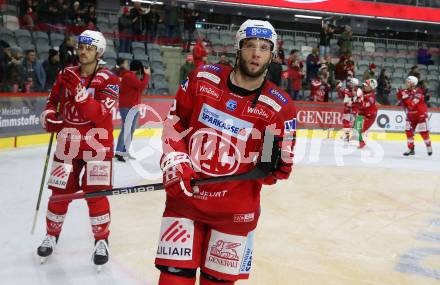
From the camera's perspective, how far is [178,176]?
8.00ft

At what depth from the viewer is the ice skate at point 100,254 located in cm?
388

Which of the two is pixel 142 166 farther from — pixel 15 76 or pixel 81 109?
pixel 81 109

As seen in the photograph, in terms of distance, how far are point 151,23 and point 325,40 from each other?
6.92 m

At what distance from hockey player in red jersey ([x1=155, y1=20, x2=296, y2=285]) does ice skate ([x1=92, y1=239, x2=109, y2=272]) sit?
148cm

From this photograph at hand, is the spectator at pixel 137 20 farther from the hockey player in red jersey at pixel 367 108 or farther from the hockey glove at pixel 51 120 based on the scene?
the hockey glove at pixel 51 120

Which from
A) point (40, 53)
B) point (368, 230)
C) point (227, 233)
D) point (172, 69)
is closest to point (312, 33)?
point (172, 69)

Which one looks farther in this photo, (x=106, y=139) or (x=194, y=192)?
(x=106, y=139)

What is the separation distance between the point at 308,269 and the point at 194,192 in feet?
6.35

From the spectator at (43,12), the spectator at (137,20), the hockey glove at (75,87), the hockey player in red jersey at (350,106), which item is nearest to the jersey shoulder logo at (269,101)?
the hockey glove at (75,87)

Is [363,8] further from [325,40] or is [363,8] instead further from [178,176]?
[178,176]

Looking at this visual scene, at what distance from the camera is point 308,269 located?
4.07 metres

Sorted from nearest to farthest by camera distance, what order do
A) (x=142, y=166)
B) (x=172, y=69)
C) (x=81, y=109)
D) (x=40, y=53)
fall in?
(x=81, y=109), (x=142, y=166), (x=40, y=53), (x=172, y=69)

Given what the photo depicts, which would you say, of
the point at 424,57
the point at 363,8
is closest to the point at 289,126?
the point at 363,8

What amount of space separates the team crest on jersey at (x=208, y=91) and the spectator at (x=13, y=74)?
296 inches
